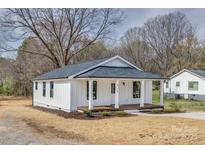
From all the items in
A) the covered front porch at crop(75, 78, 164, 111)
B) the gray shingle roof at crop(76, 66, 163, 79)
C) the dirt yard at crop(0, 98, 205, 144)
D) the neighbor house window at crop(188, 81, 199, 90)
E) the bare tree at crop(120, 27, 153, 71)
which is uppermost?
the bare tree at crop(120, 27, 153, 71)

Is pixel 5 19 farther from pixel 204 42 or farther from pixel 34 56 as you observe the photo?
pixel 204 42

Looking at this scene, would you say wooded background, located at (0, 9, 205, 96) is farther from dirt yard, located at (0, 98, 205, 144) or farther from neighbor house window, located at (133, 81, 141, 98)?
dirt yard, located at (0, 98, 205, 144)

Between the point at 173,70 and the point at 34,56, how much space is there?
52.9 ft

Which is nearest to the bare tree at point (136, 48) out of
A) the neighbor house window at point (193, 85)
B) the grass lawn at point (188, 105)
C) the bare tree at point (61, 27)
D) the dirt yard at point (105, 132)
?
the bare tree at point (61, 27)

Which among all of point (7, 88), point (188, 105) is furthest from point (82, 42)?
point (188, 105)

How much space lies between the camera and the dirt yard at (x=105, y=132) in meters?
9.43

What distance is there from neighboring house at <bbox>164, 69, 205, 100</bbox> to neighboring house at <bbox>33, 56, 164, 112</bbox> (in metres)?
10.9

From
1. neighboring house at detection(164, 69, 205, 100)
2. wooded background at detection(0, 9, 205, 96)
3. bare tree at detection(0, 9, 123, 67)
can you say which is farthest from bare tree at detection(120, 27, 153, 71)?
neighboring house at detection(164, 69, 205, 100)

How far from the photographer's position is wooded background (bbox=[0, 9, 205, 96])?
3095cm

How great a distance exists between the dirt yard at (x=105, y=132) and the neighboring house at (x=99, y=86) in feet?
10.5

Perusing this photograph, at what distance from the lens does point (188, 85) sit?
30312mm

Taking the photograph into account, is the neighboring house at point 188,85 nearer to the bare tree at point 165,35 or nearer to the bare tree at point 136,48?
the bare tree at point 165,35

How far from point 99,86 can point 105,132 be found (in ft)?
23.6
